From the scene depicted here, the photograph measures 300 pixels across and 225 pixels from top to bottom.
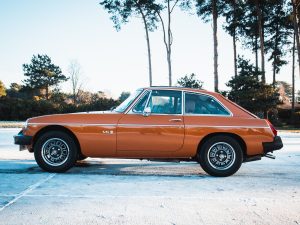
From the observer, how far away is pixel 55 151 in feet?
20.4

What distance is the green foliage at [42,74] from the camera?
53875 mm

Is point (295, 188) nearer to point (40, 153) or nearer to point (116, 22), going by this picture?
point (40, 153)

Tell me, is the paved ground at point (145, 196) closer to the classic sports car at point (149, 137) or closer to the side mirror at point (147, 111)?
the classic sports car at point (149, 137)

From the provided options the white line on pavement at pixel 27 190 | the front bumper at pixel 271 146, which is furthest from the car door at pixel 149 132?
the front bumper at pixel 271 146

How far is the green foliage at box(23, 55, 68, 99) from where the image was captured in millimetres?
53875

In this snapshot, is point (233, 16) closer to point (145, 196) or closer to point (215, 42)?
point (215, 42)

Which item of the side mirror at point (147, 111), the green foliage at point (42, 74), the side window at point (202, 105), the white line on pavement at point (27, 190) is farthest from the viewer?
the green foliage at point (42, 74)

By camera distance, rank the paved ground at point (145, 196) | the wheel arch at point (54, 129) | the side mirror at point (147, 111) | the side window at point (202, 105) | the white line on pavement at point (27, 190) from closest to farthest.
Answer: the paved ground at point (145, 196) < the white line on pavement at point (27, 190) < the side mirror at point (147, 111) < the wheel arch at point (54, 129) < the side window at point (202, 105)

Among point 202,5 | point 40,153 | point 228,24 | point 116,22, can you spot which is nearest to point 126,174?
point 40,153

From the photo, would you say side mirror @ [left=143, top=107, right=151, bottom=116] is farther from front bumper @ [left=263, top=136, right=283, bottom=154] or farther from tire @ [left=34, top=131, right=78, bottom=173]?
front bumper @ [left=263, top=136, right=283, bottom=154]

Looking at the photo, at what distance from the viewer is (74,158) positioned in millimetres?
6191

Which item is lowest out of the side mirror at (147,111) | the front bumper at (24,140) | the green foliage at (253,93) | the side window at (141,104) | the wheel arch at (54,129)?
the front bumper at (24,140)

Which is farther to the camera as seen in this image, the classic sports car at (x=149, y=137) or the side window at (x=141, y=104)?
the side window at (x=141, y=104)

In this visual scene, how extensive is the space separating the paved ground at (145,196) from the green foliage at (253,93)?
2392 centimetres
